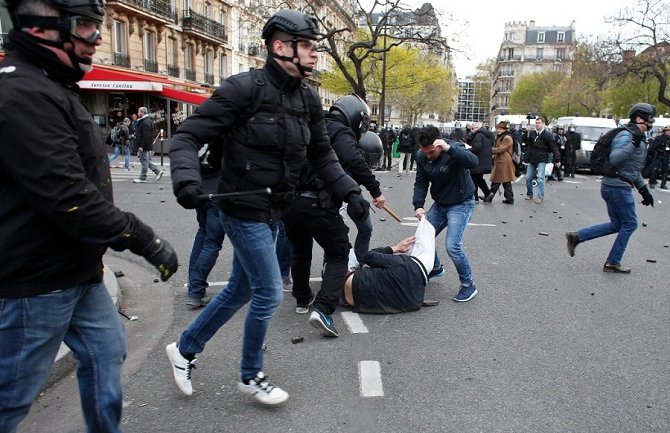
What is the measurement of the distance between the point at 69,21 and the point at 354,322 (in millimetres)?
3199

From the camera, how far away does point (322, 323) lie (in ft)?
13.6

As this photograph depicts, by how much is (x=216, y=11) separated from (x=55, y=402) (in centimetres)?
4009

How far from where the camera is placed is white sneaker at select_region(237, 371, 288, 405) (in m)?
3.12

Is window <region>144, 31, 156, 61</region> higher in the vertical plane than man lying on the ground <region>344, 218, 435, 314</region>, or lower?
higher

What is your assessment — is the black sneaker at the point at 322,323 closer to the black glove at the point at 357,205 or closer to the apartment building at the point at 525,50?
the black glove at the point at 357,205

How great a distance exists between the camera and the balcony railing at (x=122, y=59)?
Answer: 28641 mm

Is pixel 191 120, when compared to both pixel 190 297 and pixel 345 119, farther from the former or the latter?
pixel 190 297

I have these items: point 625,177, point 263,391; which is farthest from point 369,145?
point 625,177

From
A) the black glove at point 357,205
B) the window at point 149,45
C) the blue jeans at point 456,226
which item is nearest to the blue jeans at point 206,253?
the black glove at point 357,205

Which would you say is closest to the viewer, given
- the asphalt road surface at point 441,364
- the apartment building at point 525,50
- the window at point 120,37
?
the asphalt road surface at point 441,364

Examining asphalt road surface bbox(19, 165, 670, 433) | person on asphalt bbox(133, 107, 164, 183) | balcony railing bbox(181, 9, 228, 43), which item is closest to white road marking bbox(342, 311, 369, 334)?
asphalt road surface bbox(19, 165, 670, 433)

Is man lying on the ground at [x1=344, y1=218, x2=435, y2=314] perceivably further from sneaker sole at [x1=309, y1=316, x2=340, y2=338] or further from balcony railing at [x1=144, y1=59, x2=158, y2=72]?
balcony railing at [x1=144, y1=59, x2=158, y2=72]

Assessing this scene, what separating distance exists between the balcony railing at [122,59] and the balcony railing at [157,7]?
8.12 feet

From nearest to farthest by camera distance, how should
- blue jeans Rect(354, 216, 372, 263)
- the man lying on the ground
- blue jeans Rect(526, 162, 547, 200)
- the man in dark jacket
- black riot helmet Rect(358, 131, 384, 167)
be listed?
the man lying on the ground → black riot helmet Rect(358, 131, 384, 167) → blue jeans Rect(354, 216, 372, 263) → the man in dark jacket → blue jeans Rect(526, 162, 547, 200)
